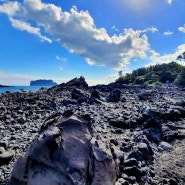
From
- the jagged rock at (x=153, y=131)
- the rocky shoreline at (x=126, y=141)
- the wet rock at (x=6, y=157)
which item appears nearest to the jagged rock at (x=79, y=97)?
the rocky shoreline at (x=126, y=141)

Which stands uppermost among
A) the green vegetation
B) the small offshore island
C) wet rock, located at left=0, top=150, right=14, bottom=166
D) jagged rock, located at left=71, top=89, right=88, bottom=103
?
the green vegetation

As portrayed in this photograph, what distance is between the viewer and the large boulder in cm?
532

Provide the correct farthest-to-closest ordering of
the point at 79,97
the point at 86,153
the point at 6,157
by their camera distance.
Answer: the point at 79,97 → the point at 6,157 → the point at 86,153

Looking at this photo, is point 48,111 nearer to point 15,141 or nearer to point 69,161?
point 15,141

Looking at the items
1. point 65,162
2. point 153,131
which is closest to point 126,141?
point 153,131

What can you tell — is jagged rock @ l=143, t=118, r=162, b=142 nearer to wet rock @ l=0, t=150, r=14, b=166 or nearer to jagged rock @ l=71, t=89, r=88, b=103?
wet rock @ l=0, t=150, r=14, b=166

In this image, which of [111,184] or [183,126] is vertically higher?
[183,126]

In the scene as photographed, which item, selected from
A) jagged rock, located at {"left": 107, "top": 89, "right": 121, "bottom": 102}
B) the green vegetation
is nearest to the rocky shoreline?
jagged rock, located at {"left": 107, "top": 89, "right": 121, "bottom": 102}

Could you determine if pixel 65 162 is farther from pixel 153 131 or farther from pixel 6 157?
pixel 153 131

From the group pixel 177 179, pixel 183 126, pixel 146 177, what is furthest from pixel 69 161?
pixel 183 126

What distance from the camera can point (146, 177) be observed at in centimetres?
743

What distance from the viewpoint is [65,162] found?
5.48 metres

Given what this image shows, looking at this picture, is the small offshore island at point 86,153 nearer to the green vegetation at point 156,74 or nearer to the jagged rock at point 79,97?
the jagged rock at point 79,97

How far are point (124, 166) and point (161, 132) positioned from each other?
490cm
